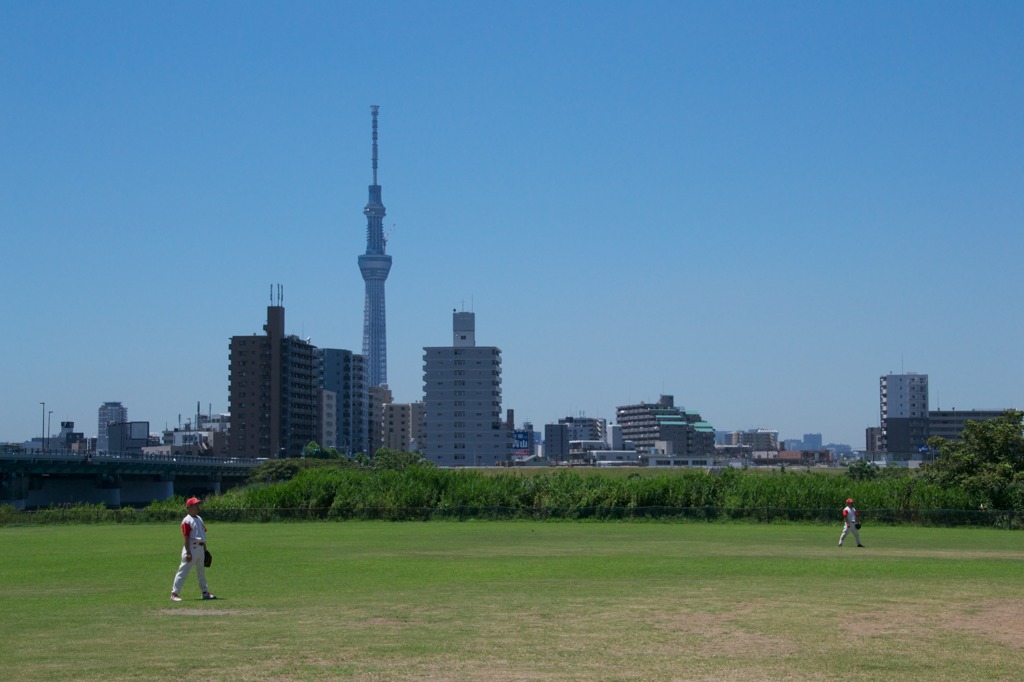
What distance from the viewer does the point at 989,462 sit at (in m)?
71.5

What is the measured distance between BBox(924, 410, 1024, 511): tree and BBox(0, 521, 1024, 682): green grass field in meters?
25.7

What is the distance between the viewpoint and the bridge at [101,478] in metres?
138

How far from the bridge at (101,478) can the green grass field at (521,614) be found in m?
99.3

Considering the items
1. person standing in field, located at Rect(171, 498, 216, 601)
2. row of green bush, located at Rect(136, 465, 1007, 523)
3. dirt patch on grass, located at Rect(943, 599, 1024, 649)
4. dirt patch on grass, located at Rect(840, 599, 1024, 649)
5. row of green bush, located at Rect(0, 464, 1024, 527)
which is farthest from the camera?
row of green bush, located at Rect(136, 465, 1007, 523)

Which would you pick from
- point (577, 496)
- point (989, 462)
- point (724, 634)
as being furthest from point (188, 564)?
point (989, 462)

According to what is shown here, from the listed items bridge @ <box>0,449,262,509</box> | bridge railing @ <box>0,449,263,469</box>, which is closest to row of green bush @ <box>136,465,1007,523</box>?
bridge railing @ <box>0,449,263,469</box>

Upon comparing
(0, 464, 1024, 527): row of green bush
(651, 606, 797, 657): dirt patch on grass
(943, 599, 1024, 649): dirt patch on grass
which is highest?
(651, 606, 797, 657): dirt patch on grass

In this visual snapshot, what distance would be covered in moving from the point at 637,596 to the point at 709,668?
9810mm

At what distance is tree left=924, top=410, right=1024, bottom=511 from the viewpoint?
2724 inches

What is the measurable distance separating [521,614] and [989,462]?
56317 mm

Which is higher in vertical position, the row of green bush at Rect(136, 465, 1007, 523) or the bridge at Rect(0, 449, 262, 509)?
the row of green bush at Rect(136, 465, 1007, 523)

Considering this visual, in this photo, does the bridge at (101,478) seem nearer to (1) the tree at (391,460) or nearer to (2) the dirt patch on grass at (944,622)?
(1) the tree at (391,460)

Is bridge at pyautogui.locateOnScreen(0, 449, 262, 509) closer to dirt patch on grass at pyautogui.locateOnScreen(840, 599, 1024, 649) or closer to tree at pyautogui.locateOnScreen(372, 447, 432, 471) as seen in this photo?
tree at pyautogui.locateOnScreen(372, 447, 432, 471)

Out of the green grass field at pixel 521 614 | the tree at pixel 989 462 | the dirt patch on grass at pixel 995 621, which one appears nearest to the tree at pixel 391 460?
the tree at pixel 989 462
